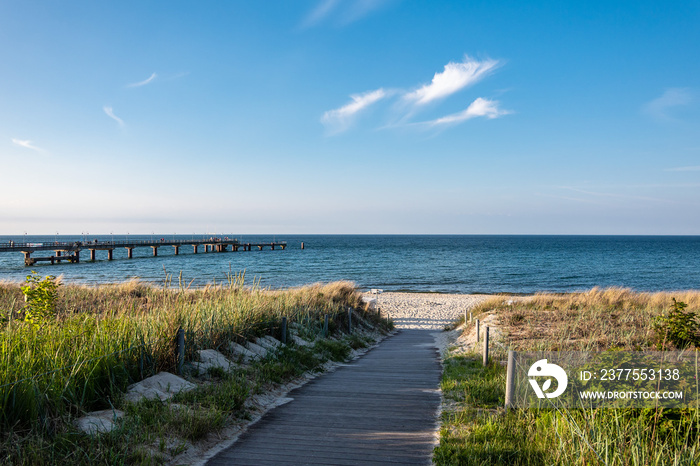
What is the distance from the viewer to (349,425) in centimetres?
478

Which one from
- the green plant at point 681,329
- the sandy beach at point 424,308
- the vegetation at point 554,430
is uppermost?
the green plant at point 681,329

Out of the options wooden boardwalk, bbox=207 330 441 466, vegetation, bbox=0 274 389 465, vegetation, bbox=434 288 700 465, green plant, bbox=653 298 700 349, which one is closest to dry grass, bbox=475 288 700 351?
green plant, bbox=653 298 700 349

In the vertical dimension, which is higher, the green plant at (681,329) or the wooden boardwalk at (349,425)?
the green plant at (681,329)

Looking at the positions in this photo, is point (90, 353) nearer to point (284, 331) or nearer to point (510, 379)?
point (284, 331)

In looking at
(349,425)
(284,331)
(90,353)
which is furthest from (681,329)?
(90,353)

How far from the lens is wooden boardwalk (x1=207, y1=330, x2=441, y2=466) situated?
3.99 m

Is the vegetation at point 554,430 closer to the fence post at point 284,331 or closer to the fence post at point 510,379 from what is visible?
the fence post at point 510,379

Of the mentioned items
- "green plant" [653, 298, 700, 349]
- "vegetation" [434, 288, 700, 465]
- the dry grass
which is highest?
"green plant" [653, 298, 700, 349]

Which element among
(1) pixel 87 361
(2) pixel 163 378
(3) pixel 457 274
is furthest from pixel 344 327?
(3) pixel 457 274

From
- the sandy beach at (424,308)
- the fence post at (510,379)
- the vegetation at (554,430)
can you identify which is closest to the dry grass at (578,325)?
the vegetation at (554,430)

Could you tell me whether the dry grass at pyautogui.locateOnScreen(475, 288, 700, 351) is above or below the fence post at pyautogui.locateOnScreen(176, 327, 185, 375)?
below

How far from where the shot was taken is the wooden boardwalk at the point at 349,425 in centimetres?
399

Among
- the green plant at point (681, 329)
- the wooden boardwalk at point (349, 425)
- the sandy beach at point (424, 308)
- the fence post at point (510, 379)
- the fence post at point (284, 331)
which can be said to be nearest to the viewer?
the wooden boardwalk at point (349, 425)

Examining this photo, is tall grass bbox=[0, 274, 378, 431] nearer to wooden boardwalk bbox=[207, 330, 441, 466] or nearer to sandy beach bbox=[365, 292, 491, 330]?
wooden boardwalk bbox=[207, 330, 441, 466]
